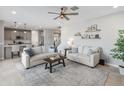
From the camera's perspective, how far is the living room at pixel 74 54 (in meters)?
2.78

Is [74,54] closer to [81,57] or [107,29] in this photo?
[81,57]

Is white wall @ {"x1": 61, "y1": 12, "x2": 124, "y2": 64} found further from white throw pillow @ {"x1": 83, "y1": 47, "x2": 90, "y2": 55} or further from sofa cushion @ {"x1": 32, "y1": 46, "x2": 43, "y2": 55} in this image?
sofa cushion @ {"x1": 32, "y1": 46, "x2": 43, "y2": 55}

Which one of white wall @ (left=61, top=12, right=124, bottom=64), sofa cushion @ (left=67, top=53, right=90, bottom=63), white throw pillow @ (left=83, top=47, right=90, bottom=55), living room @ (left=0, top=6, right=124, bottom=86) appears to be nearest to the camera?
living room @ (left=0, top=6, right=124, bottom=86)

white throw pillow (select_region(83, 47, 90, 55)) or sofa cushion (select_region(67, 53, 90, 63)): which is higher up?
white throw pillow (select_region(83, 47, 90, 55))

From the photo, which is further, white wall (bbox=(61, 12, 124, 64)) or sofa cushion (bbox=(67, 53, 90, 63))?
sofa cushion (bbox=(67, 53, 90, 63))

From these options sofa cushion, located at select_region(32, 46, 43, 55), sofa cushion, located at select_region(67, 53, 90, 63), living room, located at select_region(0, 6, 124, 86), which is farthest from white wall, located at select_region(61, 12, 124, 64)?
sofa cushion, located at select_region(32, 46, 43, 55)

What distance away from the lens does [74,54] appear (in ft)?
16.0

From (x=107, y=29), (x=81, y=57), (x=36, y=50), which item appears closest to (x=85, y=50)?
(x=81, y=57)

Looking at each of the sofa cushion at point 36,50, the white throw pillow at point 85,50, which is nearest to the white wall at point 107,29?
the white throw pillow at point 85,50

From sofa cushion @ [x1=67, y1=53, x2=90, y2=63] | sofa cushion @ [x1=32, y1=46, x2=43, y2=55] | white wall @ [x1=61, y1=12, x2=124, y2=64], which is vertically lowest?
sofa cushion @ [x1=67, y1=53, x2=90, y2=63]

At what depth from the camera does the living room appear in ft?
9.12

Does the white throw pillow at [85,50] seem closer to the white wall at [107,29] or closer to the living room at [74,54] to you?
the living room at [74,54]

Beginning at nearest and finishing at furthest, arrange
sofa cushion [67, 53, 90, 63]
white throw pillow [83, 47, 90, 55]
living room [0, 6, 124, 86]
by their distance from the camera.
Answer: living room [0, 6, 124, 86], sofa cushion [67, 53, 90, 63], white throw pillow [83, 47, 90, 55]

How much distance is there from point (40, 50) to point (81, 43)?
272 cm
